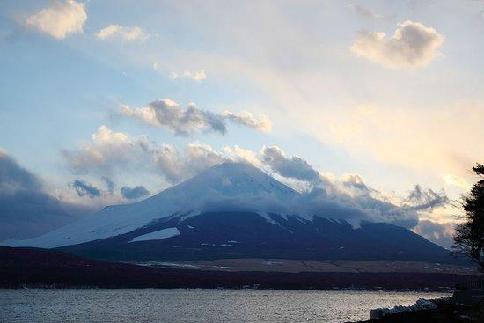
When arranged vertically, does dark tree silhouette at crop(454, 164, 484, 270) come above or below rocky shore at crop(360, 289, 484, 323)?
above

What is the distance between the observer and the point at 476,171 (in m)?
83.3

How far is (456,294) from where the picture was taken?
10244 centimetres

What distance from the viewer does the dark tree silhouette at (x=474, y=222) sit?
82000 millimetres

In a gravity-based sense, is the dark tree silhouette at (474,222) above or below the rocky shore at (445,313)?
above

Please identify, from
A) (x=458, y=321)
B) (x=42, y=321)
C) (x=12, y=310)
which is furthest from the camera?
(x=12, y=310)

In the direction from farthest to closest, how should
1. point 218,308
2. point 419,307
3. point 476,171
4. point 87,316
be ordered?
1. point 218,308
2. point 87,316
3. point 419,307
4. point 476,171

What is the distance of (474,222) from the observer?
277 ft

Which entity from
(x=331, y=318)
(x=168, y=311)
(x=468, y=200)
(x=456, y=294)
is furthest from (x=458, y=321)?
(x=168, y=311)

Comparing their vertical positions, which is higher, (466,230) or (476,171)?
(476,171)

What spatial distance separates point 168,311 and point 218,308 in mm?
16986

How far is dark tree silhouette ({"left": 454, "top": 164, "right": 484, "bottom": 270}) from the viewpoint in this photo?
8200 centimetres

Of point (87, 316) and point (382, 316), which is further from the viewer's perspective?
point (87, 316)

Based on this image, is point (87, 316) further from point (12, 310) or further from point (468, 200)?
point (468, 200)

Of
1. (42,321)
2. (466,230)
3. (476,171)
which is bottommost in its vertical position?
(42,321)
